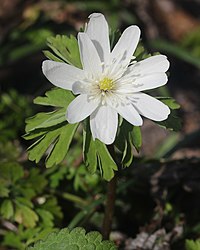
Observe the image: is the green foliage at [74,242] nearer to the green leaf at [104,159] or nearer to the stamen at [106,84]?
the green leaf at [104,159]

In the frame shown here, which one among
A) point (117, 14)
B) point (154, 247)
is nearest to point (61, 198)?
point (154, 247)

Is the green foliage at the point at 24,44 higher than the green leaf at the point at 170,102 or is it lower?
lower

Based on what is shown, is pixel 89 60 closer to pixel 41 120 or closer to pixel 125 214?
pixel 41 120

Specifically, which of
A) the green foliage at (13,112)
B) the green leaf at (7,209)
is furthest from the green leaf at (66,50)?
the green foliage at (13,112)

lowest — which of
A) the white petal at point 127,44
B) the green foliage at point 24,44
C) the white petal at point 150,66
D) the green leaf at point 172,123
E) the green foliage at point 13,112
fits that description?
the green foliage at point 13,112

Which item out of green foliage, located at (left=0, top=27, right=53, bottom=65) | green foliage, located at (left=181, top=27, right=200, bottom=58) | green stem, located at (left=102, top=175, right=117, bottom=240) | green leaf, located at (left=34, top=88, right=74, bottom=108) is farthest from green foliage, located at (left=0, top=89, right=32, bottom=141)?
green foliage, located at (left=181, top=27, right=200, bottom=58)
